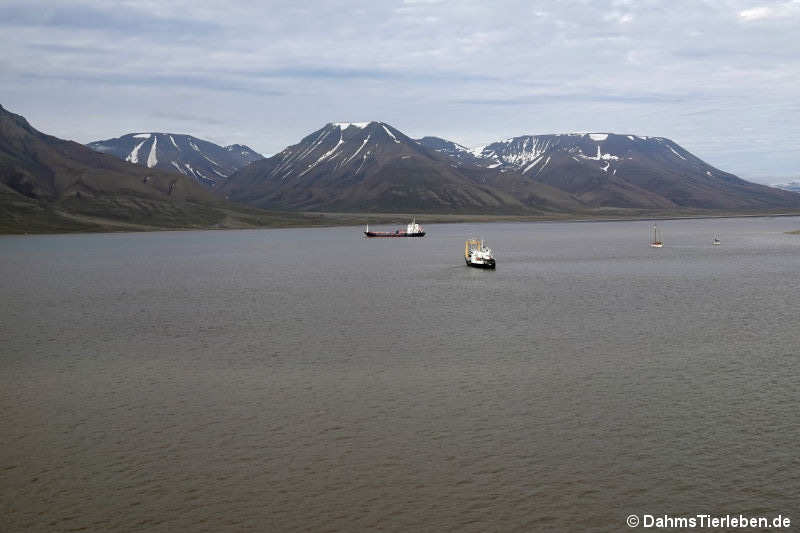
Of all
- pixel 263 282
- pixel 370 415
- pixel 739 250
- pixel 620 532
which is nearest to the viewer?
pixel 620 532

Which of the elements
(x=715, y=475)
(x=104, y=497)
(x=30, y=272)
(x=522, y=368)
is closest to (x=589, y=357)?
(x=522, y=368)

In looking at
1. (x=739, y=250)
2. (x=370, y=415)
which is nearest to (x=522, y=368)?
(x=370, y=415)

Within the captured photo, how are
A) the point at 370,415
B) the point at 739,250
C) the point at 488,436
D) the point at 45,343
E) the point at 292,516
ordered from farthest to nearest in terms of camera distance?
the point at 739,250 → the point at 45,343 → the point at 370,415 → the point at 488,436 → the point at 292,516

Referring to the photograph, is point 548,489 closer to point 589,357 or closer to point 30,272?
point 589,357

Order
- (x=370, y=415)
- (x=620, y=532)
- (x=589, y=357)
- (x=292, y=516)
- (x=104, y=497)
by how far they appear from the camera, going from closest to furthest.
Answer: (x=620, y=532)
(x=292, y=516)
(x=104, y=497)
(x=370, y=415)
(x=589, y=357)

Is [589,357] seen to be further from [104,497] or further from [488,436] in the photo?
[104,497]

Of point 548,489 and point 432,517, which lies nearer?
point 432,517
